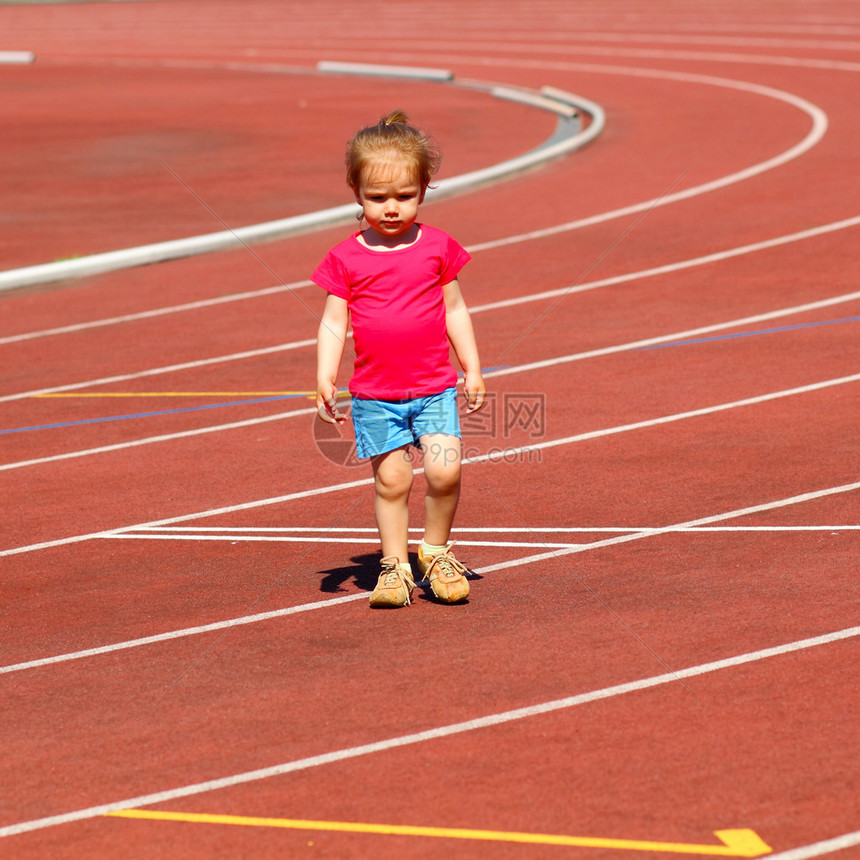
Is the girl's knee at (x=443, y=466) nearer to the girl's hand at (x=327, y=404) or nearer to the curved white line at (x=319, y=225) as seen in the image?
the girl's hand at (x=327, y=404)

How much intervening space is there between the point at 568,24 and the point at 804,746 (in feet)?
107

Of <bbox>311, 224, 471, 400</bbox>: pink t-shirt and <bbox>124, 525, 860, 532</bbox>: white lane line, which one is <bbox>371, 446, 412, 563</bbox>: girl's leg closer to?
<bbox>311, 224, 471, 400</bbox>: pink t-shirt

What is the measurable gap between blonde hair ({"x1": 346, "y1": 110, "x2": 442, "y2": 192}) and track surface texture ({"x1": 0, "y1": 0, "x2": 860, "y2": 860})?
5.68 ft

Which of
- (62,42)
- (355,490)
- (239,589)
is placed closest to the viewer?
(239,589)

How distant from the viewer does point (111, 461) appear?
815 centimetres

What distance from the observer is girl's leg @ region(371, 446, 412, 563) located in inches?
226

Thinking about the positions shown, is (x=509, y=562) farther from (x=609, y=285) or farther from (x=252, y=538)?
(x=609, y=285)

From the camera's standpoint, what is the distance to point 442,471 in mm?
5648

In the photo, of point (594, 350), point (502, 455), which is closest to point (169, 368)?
point (594, 350)

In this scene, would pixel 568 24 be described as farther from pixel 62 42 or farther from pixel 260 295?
pixel 260 295

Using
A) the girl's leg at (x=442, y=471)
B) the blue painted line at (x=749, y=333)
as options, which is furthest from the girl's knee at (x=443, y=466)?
the blue painted line at (x=749, y=333)

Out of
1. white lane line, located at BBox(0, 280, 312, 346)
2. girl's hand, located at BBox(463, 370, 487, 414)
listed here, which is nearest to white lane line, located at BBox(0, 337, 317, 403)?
white lane line, located at BBox(0, 280, 312, 346)

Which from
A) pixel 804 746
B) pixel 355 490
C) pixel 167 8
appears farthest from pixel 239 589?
pixel 167 8

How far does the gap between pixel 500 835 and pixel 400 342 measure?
2.22 m
